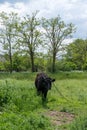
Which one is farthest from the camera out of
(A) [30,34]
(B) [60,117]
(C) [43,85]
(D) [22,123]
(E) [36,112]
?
(A) [30,34]

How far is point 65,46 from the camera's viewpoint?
5103 cm

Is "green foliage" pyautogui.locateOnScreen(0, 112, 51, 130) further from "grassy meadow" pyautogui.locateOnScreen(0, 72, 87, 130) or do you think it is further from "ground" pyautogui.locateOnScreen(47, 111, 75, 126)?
"ground" pyautogui.locateOnScreen(47, 111, 75, 126)

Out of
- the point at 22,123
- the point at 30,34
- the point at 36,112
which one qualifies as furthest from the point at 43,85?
the point at 30,34

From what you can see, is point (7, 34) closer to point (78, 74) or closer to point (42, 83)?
point (78, 74)

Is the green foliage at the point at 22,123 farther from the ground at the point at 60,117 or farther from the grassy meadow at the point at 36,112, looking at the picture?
the ground at the point at 60,117

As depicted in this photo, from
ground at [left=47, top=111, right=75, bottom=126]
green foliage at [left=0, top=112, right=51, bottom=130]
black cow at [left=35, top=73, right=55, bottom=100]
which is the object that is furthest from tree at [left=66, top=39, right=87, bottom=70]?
green foliage at [left=0, top=112, right=51, bottom=130]

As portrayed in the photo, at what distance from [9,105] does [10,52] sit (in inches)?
1657

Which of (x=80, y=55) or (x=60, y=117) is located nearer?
(x=60, y=117)

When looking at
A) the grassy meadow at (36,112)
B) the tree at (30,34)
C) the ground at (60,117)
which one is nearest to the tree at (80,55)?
the tree at (30,34)

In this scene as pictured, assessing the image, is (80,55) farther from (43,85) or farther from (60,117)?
(60,117)

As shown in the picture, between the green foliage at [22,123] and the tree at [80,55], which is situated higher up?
the tree at [80,55]

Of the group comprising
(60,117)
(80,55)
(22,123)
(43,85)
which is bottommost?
(60,117)

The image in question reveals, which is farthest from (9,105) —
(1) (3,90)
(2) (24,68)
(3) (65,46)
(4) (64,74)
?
(2) (24,68)

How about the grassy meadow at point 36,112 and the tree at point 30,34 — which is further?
the tree at point 30,34
